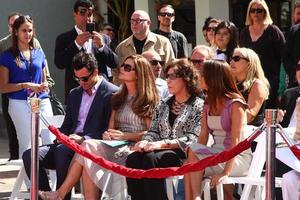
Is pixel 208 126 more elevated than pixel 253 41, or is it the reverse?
pixel 253 41

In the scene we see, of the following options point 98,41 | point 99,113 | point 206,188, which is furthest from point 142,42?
point 206,188

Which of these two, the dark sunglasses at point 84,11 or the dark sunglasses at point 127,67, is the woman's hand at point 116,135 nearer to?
the dark sunglasses at point 127,67

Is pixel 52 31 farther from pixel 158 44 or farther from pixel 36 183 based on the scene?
pixel 36 183

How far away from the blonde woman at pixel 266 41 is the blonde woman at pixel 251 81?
1.41 metres

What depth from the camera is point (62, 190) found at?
7.21 meters

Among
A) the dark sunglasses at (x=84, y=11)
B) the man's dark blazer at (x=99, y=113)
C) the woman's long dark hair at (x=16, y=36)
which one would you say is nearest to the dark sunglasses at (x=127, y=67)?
the man's dark blazer at (x=99, y=113)

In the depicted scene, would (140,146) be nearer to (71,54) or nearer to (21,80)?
(71,54)

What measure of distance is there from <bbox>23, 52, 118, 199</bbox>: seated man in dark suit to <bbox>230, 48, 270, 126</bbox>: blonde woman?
118cm

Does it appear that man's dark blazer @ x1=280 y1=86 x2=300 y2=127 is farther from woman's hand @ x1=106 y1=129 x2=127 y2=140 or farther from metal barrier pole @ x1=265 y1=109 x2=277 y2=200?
metal barrier pole @ x1=265 y1=109 x2=277 y2=200

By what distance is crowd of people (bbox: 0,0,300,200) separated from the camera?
6.90m

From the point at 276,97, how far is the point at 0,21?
853 centimetres

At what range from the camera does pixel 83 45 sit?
8906mm

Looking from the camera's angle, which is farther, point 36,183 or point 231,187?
point 231,187

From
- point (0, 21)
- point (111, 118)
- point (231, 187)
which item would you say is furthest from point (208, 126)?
point (0, 21)
